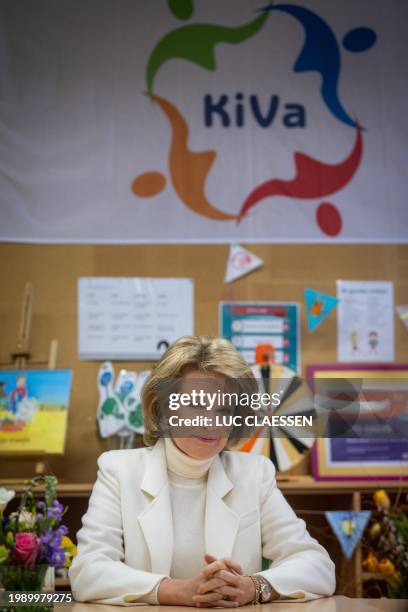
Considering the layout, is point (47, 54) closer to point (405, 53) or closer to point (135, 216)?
point (135, 216)

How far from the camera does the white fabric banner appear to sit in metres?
3.29

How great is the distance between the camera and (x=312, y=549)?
1617 mm

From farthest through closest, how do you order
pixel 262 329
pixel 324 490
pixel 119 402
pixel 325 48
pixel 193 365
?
pixel 325 48
pixel 262 329
pixel 119 402
pixel 324 490
pixel 193 365

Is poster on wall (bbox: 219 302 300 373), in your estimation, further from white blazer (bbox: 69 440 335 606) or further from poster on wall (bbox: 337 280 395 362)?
white blazer (bbox: 69 440 335 606)

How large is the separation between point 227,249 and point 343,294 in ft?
1.72

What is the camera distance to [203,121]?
3.33 m

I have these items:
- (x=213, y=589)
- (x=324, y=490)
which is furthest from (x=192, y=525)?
(x=324, y=490)

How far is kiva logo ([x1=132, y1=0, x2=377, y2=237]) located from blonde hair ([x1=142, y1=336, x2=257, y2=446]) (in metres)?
1.73

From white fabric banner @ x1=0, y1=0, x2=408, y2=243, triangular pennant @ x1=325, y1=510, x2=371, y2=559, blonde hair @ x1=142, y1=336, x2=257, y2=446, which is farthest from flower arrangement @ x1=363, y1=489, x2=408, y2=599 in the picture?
white fabric banner @ x1=0, y1=0, x2=408, y2=243

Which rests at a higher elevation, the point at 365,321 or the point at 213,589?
the point at 365,321

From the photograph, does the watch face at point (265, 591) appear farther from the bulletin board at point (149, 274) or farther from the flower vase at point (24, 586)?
the bulletin board at point (149, 274)

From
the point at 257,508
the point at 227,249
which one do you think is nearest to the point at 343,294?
the point at 227,249

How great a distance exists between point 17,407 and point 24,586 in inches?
65.1

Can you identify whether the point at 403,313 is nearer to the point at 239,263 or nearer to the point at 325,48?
the point at 239,263
